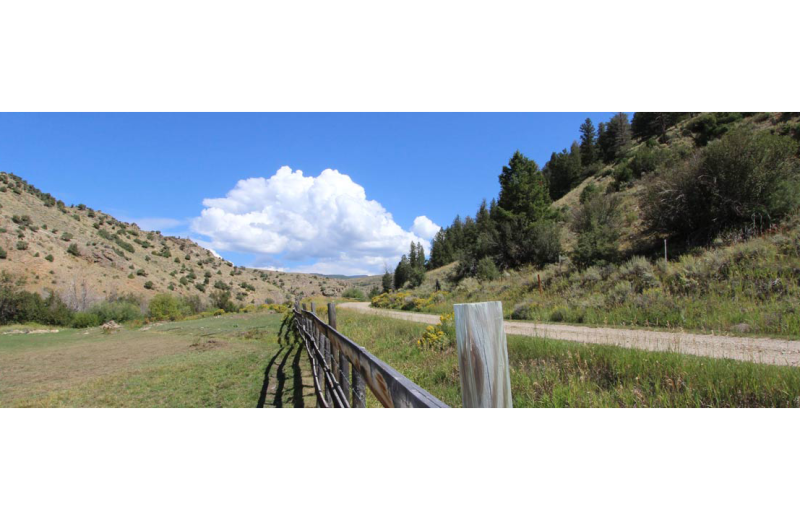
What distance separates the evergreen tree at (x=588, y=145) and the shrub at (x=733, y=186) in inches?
Answer: 1747

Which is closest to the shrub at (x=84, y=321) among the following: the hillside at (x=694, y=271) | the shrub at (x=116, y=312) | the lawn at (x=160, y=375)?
the shrub at (x=116, y=312)

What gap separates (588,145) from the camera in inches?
2116

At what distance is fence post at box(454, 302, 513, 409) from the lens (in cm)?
105

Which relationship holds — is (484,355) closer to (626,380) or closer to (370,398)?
(626,380)

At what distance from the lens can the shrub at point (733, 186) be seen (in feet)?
33.9

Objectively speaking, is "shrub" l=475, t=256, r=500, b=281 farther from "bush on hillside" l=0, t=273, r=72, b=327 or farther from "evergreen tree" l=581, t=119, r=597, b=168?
"evergreen tree" l=581, t=119, r=597, b=168

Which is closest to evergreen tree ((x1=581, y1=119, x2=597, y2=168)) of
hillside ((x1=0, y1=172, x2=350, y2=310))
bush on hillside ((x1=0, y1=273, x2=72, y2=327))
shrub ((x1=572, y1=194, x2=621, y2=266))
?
shrub ((x1=572, y1=194, x2=621, y2=266))

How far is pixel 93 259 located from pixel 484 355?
48.7 metres

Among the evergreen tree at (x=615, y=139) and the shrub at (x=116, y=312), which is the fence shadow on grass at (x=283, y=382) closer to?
the shrub at (x=116, y=312)
